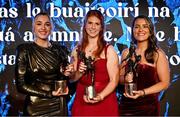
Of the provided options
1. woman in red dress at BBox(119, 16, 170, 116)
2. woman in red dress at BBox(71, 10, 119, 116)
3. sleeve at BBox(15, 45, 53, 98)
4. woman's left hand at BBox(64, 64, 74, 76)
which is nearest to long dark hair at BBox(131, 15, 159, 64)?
woman in red dress at BBox(119, 16, 170, 116)

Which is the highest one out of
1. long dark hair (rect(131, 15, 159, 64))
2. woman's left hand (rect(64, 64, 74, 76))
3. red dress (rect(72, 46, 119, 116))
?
long dark hair (rect(131, 15, 159, 64))

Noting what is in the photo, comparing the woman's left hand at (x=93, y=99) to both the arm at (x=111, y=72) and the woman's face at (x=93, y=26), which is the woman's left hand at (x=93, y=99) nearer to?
the arm at (x=111, y=72)

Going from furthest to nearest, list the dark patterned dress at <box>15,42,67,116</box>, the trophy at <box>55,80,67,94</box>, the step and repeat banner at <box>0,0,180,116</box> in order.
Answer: the step and repeat banner at <box>0,0,180,116</box> → the dark patterned dress at <box>15,42,67,116</box> → the trophy at <box>55,80,67,94</box>

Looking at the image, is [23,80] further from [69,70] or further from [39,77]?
[69,70]

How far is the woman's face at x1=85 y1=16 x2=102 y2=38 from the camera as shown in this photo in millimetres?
3070

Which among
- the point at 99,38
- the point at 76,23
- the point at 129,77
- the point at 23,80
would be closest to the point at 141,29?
the point at 99,38

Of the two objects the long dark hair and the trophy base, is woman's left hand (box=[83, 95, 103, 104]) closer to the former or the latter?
the trophy base

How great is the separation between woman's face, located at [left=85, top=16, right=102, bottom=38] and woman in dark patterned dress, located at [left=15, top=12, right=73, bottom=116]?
1.07 feet

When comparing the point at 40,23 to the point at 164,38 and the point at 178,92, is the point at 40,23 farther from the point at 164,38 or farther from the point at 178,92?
the point at 178,92

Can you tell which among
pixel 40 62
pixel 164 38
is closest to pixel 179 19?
Answer: pixel 164 38

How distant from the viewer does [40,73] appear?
3.01 meters

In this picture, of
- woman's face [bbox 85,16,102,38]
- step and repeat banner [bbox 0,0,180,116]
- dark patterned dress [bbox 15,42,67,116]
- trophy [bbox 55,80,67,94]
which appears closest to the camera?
trophy [bbox 55,80,67,94]

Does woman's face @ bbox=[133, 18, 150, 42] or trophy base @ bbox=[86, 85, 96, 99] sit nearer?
trophy base @ bbox=[86, 85, 96, 99]

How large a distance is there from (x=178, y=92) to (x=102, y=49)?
45.2 inches
